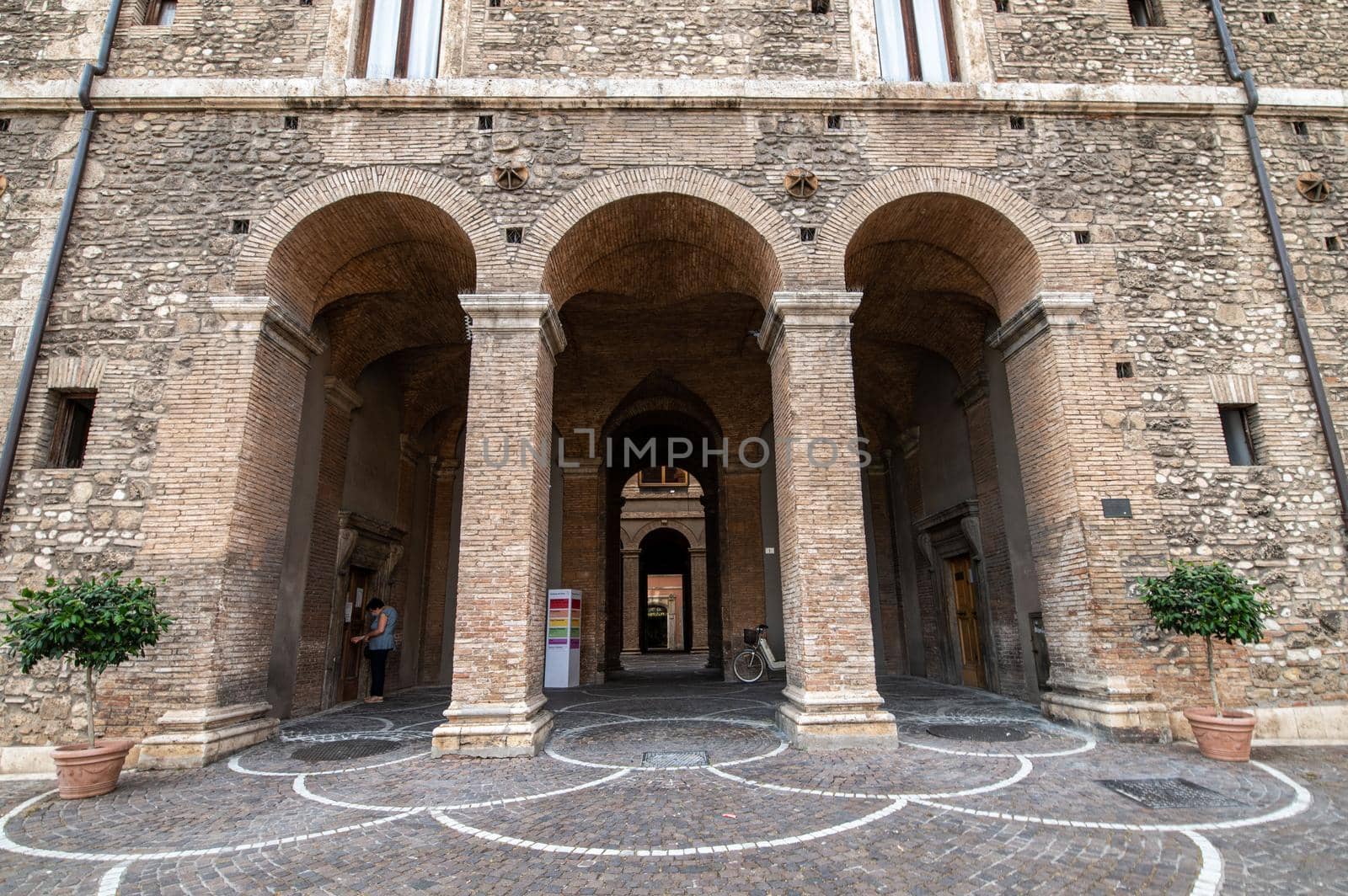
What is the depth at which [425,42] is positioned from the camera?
8938 mm

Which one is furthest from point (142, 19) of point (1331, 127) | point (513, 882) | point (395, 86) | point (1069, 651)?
point (1331, 127)

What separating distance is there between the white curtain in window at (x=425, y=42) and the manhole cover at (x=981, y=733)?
397 inches

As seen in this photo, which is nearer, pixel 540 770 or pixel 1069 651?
pixel 540 770

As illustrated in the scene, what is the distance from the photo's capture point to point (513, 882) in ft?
11.7

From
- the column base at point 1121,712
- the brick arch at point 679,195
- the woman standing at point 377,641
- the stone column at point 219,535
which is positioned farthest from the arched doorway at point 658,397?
the column base at point 1121,712

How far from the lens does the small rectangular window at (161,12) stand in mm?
9008

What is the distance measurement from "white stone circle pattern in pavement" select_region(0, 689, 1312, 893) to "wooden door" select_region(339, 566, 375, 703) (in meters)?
2.72

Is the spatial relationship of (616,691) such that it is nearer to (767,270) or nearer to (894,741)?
(894,741)

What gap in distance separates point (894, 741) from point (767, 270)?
214 inches

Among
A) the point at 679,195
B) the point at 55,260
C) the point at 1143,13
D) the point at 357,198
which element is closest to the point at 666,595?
the point at 679,195

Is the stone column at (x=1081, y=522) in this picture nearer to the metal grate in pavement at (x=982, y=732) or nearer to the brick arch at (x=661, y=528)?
the metal grate in pavement at (x=982, y=732)

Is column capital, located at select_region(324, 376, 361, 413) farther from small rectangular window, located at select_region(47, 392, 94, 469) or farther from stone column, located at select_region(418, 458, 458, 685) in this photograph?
stone column, located at select_region(418, 458, 458, 685)

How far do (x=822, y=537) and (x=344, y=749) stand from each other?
17.9 ft

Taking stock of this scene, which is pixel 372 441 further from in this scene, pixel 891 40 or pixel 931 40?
pixel 931 40
